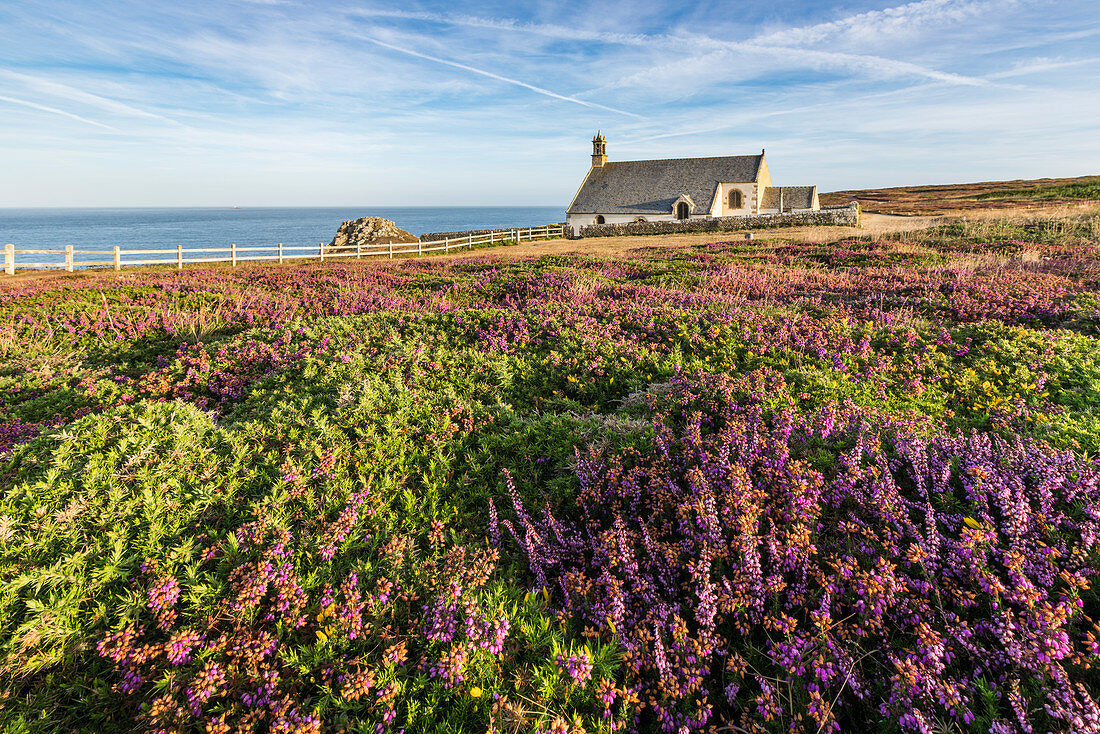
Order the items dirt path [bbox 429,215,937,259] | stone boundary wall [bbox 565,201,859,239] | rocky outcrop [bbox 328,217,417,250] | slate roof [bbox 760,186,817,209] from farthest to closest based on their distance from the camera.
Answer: slate roof [bbox 760,186,817,209] < rocky outcrop [bbox 328,217,417,250] < stone boundary wall [bbox 565,201,859,239] < dirt path [bbox 429,215,937,259]

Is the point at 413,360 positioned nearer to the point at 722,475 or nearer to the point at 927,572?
the point at 722,475

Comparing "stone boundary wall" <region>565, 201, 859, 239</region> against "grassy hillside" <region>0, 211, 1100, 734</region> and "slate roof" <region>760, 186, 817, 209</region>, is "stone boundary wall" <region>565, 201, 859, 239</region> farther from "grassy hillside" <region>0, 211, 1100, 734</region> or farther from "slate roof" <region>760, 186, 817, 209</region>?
"grassy hillside" <region>0, 211, 1100, 734</region>

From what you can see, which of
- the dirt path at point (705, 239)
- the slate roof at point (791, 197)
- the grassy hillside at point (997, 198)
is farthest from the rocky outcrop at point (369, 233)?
the grassy hillside at point (997, 198)

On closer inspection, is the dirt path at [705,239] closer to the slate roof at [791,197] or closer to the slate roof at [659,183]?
the slate roof at [659,183]

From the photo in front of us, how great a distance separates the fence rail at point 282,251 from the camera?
23.7 m

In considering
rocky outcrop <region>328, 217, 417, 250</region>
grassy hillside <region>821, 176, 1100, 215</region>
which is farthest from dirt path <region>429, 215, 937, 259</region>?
grassy hillside <region>821, 176, 1100, 215</region>

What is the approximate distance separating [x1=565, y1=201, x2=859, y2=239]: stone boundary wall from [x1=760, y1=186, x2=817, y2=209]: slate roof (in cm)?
1396

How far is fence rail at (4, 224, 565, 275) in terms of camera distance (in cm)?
2366

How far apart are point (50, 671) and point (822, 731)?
3.96 metres

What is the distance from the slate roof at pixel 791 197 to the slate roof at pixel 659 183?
5.06 meters

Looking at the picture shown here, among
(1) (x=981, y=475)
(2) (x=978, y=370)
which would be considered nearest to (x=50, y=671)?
(1) (x=981, y=475)

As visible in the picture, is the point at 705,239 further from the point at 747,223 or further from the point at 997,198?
the point at 997,198

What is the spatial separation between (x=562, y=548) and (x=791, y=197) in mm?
67769

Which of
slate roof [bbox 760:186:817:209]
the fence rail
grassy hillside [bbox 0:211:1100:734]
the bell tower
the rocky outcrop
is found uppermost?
the bell tower
